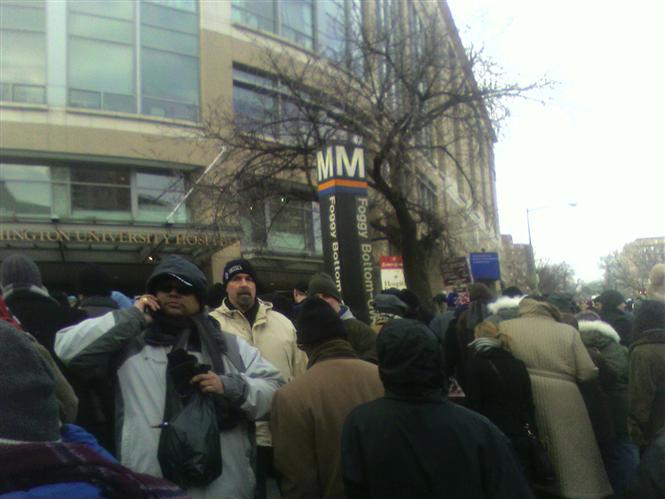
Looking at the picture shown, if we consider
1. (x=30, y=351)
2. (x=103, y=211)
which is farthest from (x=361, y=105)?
(x=30, y=351)

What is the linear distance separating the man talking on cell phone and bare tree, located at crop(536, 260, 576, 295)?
4535cm

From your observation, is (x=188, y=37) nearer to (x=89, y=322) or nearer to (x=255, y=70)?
(x=255, y=70)

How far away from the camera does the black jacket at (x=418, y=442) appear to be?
99.7 inches

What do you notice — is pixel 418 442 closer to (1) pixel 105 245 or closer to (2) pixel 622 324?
(2) pixel 622 324

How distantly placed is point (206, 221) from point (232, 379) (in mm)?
13390

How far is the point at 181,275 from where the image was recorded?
9.66ft

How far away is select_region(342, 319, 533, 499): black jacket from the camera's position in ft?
8.31

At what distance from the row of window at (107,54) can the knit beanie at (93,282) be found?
47.4 feet

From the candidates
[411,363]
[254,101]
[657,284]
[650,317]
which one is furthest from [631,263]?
[411,363]

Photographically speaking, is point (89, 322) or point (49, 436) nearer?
point (49, 436)

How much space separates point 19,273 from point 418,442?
276 cm

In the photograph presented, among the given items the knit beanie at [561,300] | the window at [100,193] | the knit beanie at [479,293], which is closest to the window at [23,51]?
the window at [100,193]

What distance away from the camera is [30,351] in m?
1.46

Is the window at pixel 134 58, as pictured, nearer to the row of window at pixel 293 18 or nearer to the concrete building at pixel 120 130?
the concrete building at pixel 120 130
